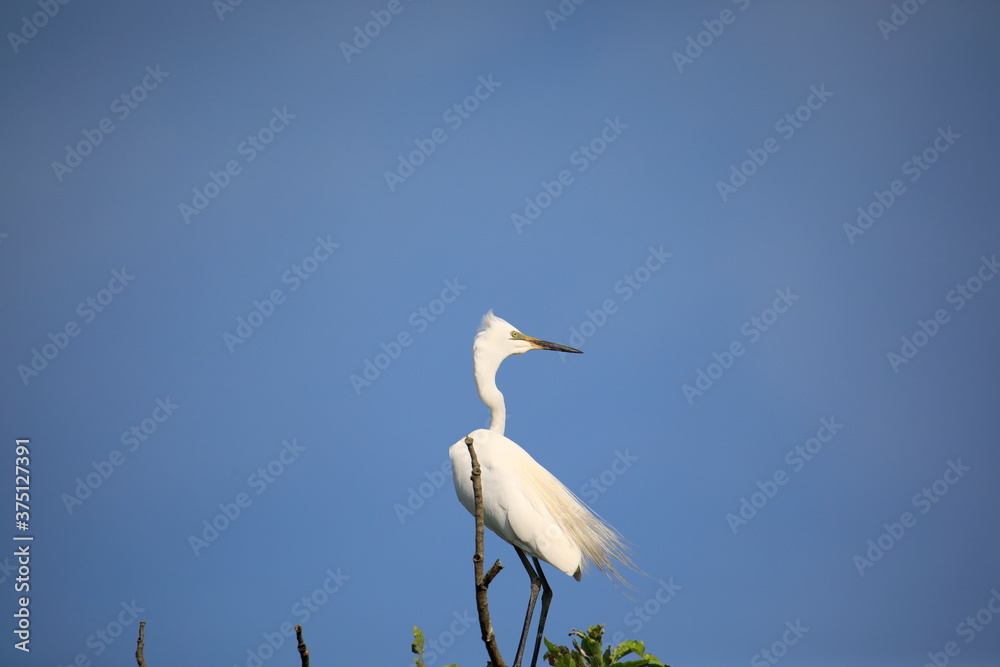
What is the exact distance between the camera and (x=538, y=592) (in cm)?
401

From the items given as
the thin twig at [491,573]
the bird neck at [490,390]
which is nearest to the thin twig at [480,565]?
the thin twig at [491,573]

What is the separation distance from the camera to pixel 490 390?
15.6 ft

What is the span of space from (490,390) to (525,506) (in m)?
0.85

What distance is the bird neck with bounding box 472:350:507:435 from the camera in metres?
4.76

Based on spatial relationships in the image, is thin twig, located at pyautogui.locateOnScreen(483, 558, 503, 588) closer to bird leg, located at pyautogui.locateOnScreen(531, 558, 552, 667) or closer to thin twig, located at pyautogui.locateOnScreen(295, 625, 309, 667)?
thin twig, located at pyautogui.locateOnScreen(295, 625, 309, 667)

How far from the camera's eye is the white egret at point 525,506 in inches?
160

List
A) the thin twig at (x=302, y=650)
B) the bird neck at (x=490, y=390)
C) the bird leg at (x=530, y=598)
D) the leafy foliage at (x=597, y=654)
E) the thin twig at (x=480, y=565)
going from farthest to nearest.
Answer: the bird neck at (x=490, y=390) < the bird leg at (x=530, y=598) < the leafy foliage at (x=597, y=654) < the thin twig at (x=480, y=565) < the thin twig at (x=302, y=650)

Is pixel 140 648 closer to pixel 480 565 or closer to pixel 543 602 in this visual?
pixel 480 565

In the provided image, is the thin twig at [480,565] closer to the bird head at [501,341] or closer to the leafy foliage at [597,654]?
the leafy foliage at [597,654]

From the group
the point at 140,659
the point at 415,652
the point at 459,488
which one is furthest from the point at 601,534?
the point at 140,659

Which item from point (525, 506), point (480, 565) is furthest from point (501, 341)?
point (480, 565)

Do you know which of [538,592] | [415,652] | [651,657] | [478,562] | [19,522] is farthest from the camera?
[19,522]

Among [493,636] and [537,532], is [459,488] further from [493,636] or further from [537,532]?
[493,636]

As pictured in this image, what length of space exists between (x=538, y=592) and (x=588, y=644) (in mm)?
990
